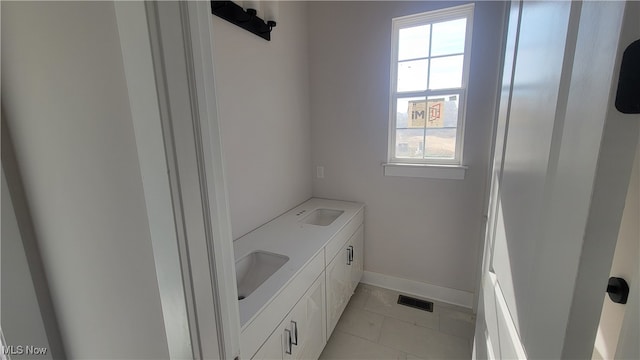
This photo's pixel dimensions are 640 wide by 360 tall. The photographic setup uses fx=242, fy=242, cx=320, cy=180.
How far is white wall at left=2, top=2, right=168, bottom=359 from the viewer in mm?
499

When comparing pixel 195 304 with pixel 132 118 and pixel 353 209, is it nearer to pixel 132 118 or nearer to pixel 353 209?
pixel 132 118

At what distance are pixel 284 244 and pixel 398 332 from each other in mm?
1178

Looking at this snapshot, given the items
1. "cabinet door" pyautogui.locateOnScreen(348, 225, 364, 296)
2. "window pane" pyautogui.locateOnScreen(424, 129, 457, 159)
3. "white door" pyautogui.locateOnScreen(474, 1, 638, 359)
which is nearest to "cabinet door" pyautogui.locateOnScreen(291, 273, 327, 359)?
"cabinet door" pyautogui.locateOnScreen(348, 225, 364, 296)

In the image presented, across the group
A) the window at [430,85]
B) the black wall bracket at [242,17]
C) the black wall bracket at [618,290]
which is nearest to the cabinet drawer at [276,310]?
the black wall bracket at [618,290]

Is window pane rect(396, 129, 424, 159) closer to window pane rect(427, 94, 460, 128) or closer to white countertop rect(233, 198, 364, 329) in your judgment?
window pane rect(427, 94, 460, 128)

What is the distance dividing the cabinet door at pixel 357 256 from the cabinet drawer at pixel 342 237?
3.1 inches

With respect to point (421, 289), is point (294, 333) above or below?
above

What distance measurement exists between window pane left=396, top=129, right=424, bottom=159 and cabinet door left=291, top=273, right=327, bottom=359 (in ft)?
4.32

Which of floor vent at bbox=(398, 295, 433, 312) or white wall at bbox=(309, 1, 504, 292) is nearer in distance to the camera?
white wall at bbox=(309, 1, 504, 292)

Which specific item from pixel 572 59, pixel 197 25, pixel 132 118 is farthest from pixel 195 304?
pixel 572 59

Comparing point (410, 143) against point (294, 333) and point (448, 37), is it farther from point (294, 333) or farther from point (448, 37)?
point (294, 333)

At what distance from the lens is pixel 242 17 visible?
1.48 m

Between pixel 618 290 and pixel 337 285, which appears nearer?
pixel 618 290

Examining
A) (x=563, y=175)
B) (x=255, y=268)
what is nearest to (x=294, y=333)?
(x=255, y=268)
